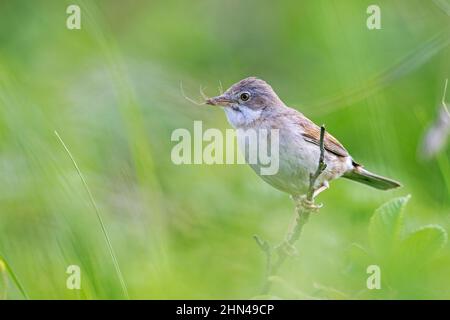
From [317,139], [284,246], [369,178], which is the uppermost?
[317,139]

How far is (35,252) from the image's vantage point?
6.82 feet

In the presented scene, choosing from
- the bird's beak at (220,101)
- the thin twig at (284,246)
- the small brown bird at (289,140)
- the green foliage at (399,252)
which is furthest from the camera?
the bird's beak at (220,101)

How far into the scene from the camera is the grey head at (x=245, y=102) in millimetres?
3299

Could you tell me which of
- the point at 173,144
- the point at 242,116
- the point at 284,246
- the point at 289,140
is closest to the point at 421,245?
the point at 284,246

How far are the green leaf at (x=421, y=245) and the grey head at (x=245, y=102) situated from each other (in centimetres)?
165

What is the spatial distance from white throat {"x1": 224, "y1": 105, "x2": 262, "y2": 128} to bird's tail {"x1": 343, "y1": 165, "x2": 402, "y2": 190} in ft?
1.65

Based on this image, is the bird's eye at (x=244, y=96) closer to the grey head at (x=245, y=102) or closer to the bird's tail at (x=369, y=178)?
Result: the grey head at (x=245, y=102)

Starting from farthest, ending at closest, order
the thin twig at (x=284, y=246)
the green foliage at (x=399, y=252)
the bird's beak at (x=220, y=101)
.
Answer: the bird's beak at (x=220, y=101), the thin twig at (x=284, y=246), the green foliage at (x=399, y=252)

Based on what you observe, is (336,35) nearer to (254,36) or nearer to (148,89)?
(148,89)

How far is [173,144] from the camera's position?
3.85m

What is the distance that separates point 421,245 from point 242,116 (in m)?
1.73

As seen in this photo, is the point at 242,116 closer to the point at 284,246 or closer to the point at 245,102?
the point at 245,102

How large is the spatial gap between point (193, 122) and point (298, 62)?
4.39 ft

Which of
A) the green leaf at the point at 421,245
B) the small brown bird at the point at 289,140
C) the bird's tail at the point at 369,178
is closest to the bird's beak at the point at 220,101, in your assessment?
the small brown bird at the point at 289,140
